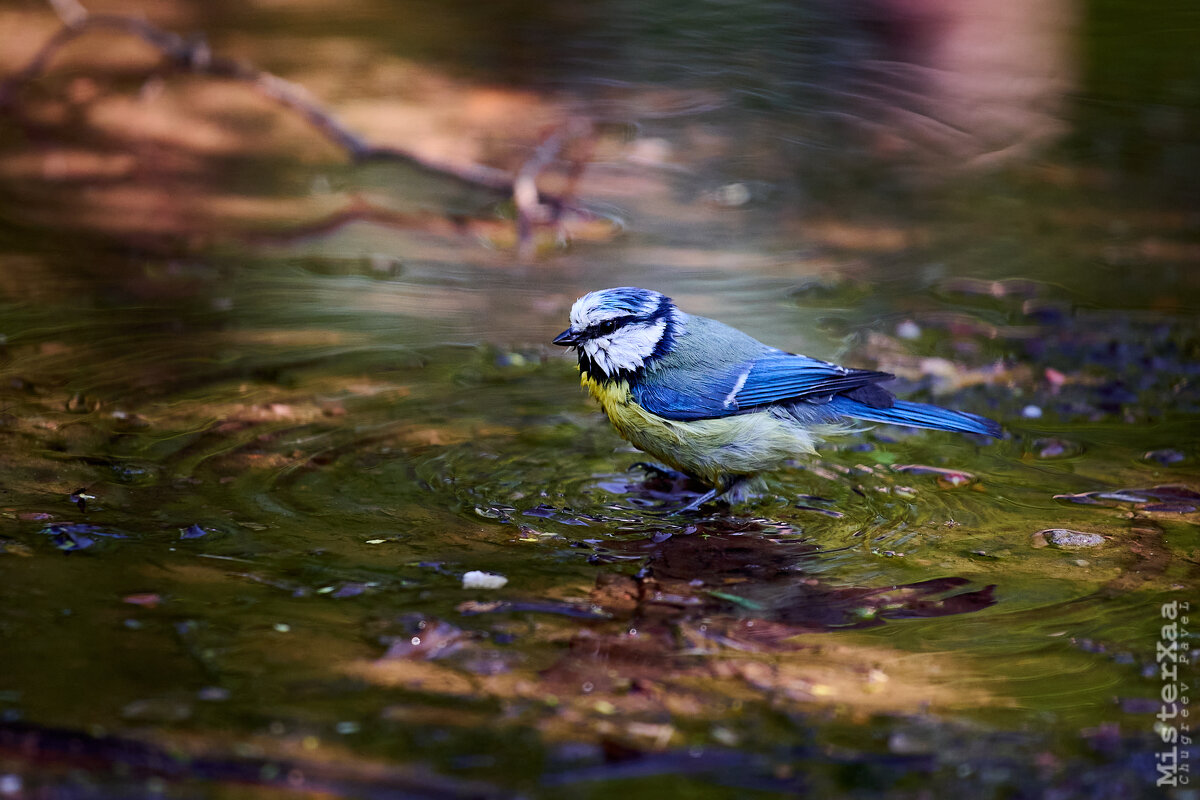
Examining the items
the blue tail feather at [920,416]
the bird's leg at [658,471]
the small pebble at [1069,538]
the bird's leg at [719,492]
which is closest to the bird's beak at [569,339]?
the bird's leg at [658,471]

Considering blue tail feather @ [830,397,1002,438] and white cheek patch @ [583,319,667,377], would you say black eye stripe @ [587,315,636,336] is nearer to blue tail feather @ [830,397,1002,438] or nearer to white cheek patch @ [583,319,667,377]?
white cheek patch @ [583,319,667,377]

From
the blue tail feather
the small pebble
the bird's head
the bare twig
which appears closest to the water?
the small pebble

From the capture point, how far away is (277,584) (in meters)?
3.56

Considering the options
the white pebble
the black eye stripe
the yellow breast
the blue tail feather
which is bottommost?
the white pebble

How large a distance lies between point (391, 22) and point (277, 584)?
938cm

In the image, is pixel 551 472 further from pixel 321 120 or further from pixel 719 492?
pixel 321 120

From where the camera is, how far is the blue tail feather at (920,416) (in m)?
4.24

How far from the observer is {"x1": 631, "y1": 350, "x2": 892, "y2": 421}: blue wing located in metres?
4.33

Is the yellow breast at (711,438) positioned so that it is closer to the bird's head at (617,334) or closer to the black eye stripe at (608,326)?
the bird's head at (617,334)

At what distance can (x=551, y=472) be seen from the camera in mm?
4543

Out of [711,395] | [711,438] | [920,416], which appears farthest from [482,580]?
[920,416]

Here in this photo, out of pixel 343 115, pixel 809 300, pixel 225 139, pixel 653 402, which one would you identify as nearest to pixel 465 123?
pixel 343 115

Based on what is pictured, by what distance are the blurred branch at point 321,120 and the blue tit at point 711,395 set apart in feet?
10.4

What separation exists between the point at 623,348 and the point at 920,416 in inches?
43.5
